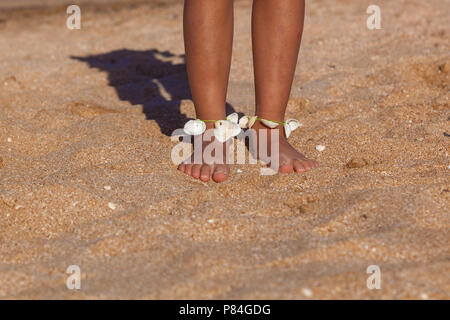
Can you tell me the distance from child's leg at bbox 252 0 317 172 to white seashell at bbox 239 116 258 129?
55 millimetres

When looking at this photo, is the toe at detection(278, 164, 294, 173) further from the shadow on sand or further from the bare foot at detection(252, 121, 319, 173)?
the shadow on sand

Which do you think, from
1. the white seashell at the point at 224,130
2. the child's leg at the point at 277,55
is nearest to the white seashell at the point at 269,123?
the child's leg at the point at 277,55

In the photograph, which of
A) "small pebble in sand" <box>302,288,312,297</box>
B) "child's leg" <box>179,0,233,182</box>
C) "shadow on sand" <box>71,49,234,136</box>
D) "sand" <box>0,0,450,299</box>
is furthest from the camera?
"shadow on sand" <box>71,49,234,136</box>

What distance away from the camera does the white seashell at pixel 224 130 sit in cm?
226

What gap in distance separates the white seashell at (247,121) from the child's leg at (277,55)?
55 mm

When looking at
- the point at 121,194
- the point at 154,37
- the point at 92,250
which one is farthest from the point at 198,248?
the point at 154,37

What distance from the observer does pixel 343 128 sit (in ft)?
8.66

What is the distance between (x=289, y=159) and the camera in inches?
89.3

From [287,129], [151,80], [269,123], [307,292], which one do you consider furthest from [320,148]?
[151,80]

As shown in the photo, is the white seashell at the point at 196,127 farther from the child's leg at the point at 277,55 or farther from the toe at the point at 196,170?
the child's leg at the point at 277,55

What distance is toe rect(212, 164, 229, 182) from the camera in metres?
2.17

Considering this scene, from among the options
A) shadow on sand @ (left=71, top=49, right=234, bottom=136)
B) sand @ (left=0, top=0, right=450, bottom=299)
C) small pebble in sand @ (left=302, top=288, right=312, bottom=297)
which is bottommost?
small pebble in sand @ (left=302, top=288, right=312, bottom=297)

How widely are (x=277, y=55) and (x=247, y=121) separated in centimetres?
33

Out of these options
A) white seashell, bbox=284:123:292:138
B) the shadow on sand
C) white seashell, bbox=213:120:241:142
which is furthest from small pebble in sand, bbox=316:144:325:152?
the shadow on sand
